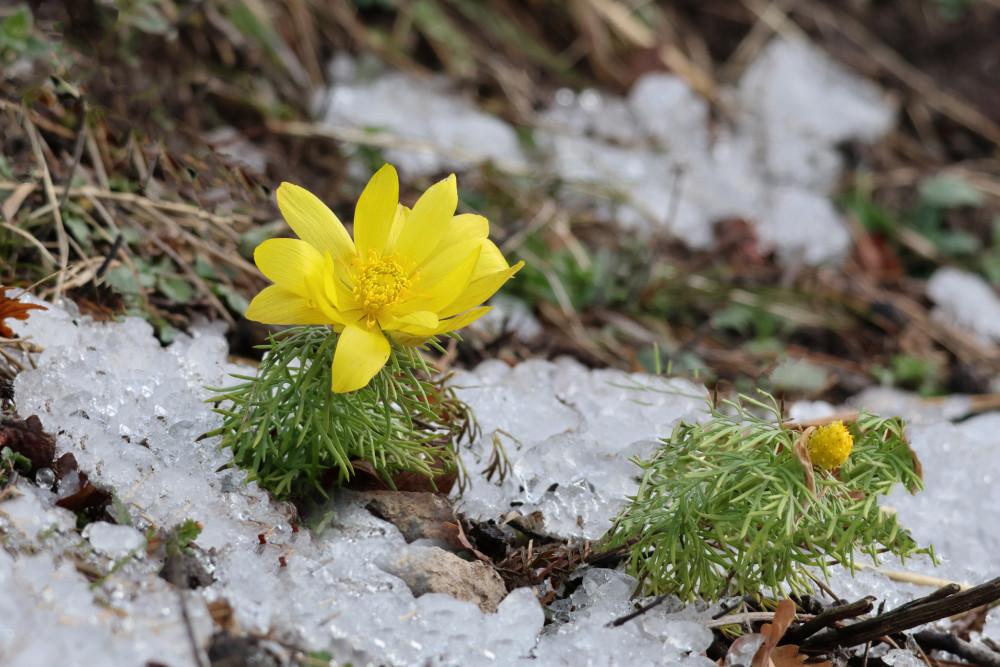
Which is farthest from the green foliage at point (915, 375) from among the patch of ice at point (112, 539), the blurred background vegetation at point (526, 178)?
the patch of ice at point (112, 539)

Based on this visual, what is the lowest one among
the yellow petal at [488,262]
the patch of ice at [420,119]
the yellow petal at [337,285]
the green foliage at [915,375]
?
the green foliage at [915,375]

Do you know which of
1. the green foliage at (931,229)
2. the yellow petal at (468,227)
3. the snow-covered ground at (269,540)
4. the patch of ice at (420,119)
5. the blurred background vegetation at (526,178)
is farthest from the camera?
the green foliage at (931,229)

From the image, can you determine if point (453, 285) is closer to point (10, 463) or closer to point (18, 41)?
point (10, 463)

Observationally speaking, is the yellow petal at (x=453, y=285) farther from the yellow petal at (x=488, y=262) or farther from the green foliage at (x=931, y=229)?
the green foliage at (x=931, y=229)

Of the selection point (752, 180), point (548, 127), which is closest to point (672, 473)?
point (548, 127)

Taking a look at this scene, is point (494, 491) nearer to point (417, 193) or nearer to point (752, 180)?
point (417, 193)

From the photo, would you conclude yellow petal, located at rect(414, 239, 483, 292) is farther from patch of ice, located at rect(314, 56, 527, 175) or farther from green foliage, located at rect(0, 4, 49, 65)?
patch of ice, located at rect(314, 56, 527, 175)

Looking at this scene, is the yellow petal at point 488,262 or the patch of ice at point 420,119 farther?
the patch of ice at point 420,119

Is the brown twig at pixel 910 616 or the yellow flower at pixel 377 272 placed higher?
the yellow flower at pixel 377 272
